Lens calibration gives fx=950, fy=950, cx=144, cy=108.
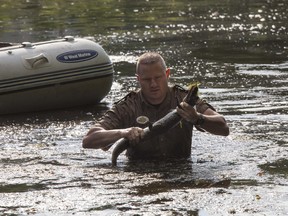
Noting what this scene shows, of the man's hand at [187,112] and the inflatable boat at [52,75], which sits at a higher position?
the man's hand at [187,112]

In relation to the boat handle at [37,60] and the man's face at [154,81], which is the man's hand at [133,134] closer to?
the man's face at [154,81]

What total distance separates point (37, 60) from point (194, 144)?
3306 mm

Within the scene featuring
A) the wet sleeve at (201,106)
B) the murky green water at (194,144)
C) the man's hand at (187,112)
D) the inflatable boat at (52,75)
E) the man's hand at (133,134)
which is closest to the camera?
the murky green water at (194,144)

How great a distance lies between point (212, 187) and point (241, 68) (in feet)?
27.7

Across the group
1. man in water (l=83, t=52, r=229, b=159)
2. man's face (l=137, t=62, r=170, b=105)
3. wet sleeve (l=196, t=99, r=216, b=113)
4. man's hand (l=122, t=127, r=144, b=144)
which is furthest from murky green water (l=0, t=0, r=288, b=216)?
man's face (l=137, t=62, r=170, b=105)

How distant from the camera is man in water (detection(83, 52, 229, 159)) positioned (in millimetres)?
8453

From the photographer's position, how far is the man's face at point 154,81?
8.49 m

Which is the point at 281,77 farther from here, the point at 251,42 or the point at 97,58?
the point at 251,42

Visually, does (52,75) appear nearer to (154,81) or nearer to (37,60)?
(37,60)

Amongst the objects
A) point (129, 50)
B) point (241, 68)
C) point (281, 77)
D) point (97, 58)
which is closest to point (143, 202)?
point (97, 58)

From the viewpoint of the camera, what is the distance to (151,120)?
881 centimetres

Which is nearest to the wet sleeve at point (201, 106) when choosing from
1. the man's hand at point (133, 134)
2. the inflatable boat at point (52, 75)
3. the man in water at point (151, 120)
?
the man in water at point (151, 120)

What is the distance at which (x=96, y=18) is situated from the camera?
27.2 metres

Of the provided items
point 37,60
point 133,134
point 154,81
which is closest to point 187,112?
point 133,134
